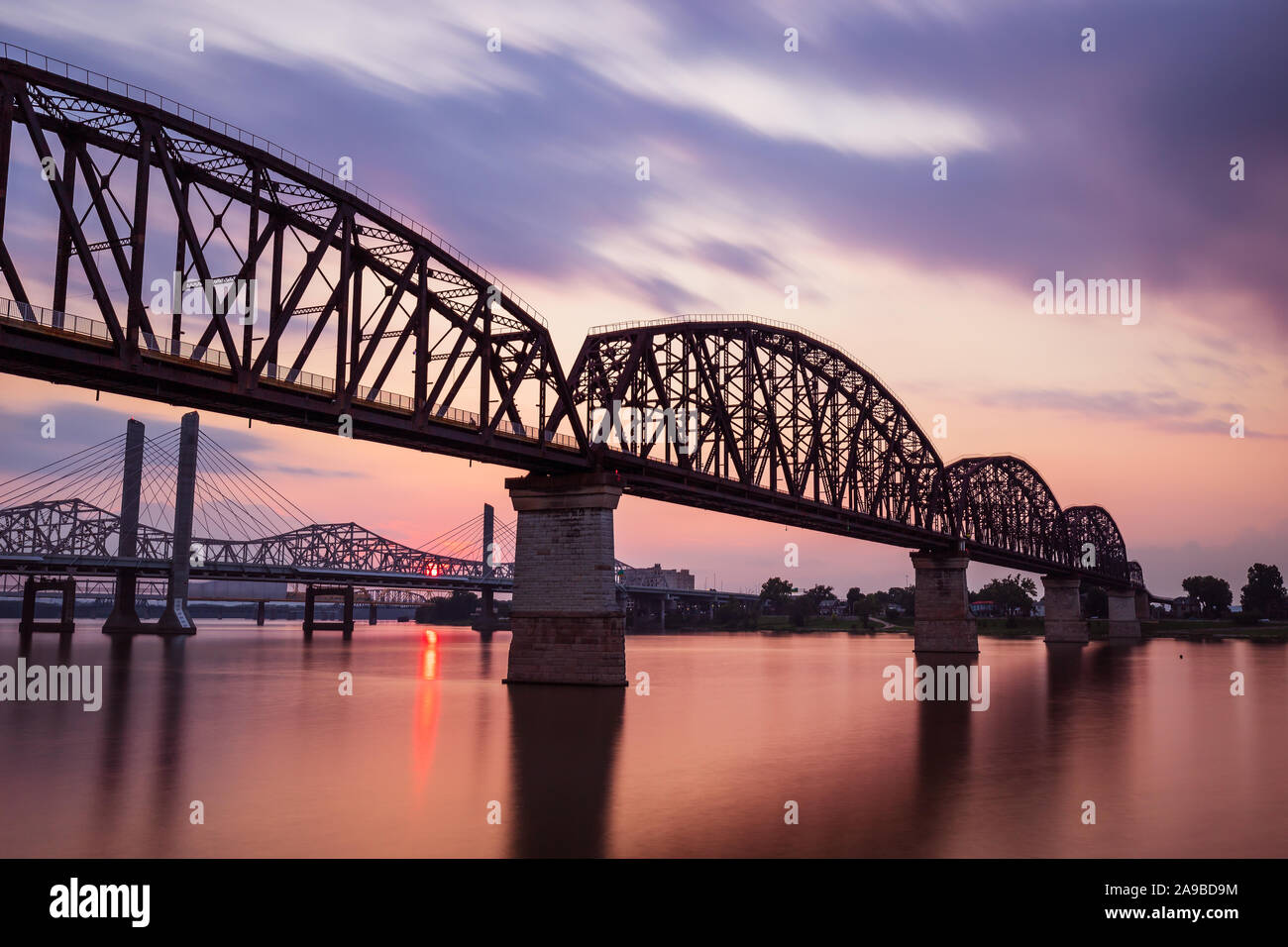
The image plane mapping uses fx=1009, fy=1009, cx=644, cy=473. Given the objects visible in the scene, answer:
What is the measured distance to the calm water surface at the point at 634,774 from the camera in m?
22.4

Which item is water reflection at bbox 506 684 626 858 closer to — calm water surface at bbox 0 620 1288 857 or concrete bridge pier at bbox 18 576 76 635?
calm water surface at bbox 0 620 1288 857

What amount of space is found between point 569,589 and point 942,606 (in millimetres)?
70540

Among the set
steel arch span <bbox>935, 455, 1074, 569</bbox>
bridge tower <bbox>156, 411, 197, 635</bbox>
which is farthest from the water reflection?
bridge tower <bbox>156, 411, 197, 635</bbox>

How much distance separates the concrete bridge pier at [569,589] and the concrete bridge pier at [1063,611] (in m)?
132

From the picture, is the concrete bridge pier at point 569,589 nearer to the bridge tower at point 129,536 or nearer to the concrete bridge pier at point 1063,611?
the bridge tower at point 129,536

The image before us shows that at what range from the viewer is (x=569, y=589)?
2261 inches

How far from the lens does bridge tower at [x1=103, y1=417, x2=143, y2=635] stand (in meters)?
150

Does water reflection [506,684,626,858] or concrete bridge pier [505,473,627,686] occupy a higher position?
concrete bridge pier [505,473,627,686]

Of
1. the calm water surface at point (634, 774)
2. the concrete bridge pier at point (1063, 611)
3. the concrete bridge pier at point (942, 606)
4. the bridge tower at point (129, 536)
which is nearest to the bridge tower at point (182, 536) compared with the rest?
the bridge tower at point (129, 536)

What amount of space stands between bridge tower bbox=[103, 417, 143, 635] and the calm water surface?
97712 mm

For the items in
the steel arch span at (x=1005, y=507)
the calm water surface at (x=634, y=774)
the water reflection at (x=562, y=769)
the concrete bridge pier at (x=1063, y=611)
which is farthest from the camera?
the concrete bridge pier at (x=1063, y=611)

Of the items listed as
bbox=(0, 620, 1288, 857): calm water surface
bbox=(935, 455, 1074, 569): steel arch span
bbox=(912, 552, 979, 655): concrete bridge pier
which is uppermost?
bbox=(935, 455, 1074, 569): steel arch span
